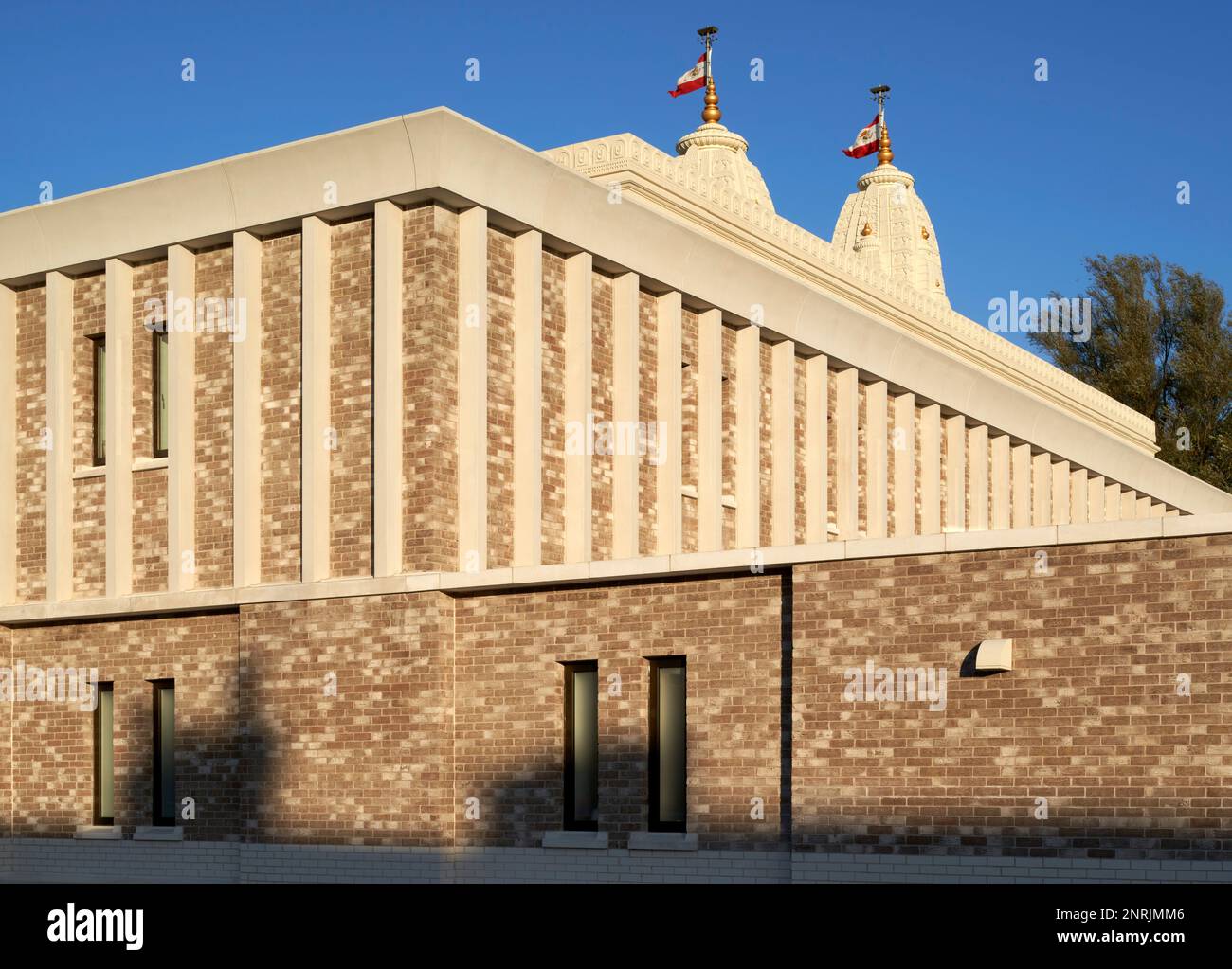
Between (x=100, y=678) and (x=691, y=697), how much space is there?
913 centimetres

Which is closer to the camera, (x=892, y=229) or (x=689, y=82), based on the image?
(x=689, y=82)

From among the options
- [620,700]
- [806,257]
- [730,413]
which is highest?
[806,257]

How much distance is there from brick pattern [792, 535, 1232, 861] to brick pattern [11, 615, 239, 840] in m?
8.15

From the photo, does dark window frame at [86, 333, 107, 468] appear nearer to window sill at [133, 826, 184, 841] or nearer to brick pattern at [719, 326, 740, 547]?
window sill at [133, 826, 184, 841]

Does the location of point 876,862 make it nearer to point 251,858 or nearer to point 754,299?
point 251,858

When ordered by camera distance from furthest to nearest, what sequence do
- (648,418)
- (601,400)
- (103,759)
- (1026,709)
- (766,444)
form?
(766,444), (648,418), (601,400), (103,759), (1026,709)

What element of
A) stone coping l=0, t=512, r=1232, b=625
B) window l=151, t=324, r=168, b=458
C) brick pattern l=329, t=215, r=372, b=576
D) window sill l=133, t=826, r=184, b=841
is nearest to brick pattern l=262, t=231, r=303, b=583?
brick pattern l=329, t=215, r=372, b=576

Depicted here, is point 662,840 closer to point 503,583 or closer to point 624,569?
point 624,569

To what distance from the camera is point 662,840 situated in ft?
60.2

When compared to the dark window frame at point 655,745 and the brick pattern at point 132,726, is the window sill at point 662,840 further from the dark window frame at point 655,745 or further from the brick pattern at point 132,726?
the brick pattern at point 132,726

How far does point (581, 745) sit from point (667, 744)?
45.0 inches

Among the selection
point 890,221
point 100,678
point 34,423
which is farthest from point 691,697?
point 890,221

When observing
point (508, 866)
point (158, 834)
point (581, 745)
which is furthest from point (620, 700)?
point (158, 834)

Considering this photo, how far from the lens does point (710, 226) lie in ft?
93.1
